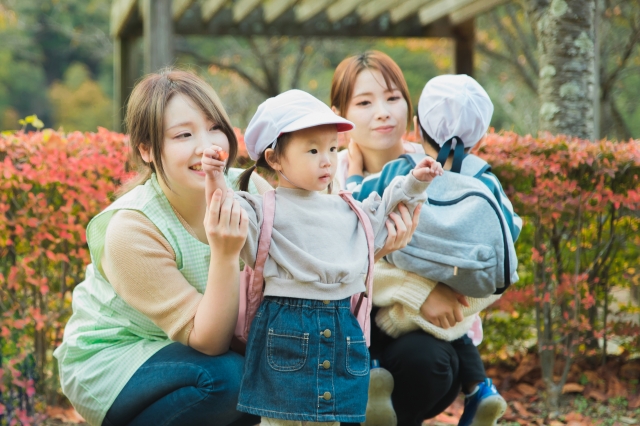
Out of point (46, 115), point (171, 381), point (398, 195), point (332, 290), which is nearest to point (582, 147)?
point (398, 195)

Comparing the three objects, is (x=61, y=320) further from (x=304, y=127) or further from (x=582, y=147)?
(x=582, y=147)

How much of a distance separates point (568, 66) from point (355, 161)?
195cm

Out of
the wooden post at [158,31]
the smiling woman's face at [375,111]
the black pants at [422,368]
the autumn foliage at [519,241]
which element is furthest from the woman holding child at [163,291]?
the wooden post at [158,31]

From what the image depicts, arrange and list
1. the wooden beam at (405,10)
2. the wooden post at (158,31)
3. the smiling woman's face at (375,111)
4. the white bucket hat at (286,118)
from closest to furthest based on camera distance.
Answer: the white bucket hat at (286,118)
the smiling woman's face at (375,111)
the wooden post at (158,31)
the wooden beam at (405,10)

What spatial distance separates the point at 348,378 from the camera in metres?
1.92

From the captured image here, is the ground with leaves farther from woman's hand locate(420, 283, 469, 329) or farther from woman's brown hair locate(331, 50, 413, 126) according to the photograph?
woman's brown hair locate(331, 50, 413, 126)

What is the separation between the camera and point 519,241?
355 centimetres

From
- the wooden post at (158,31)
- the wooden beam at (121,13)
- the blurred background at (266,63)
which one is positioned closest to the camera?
the wooden post at (158,31)

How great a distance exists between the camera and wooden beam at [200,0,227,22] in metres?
7.19

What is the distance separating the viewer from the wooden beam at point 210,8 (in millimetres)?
7193

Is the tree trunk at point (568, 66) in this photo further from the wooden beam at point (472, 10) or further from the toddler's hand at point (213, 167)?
the toddler's hand at point (213, 167)

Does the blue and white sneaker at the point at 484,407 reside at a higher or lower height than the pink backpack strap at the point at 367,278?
lower

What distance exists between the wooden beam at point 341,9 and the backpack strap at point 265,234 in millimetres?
5576

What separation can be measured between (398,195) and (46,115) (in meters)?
30.7
